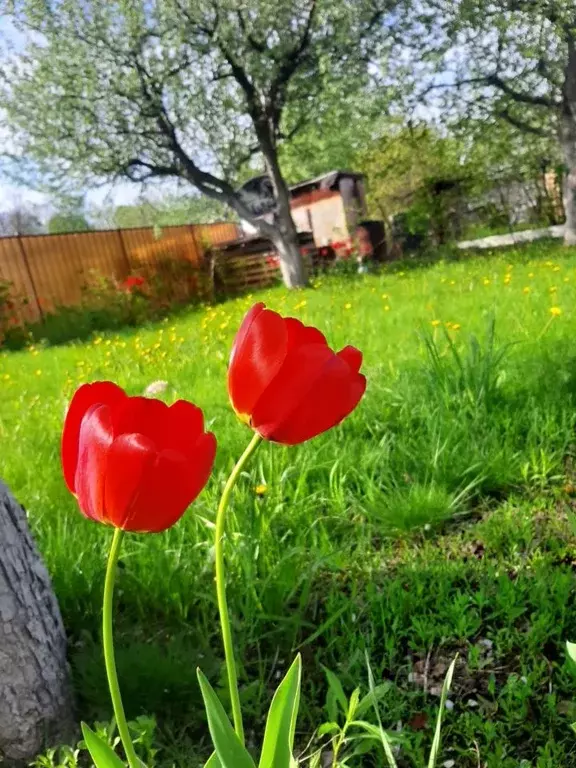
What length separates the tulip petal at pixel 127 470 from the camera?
624 mm

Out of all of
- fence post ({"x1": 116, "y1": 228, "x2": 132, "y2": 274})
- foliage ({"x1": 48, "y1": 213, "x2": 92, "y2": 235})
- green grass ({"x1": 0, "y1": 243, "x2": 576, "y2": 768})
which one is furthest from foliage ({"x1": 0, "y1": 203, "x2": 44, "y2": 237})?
green grass ({"x1": 0, "y1": 243, "x2": 576, "y2": 768})

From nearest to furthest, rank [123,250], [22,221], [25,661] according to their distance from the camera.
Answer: [25,661], [123,250], [22,221]

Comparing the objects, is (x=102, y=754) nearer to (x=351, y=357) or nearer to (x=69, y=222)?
(x=351, y=357)

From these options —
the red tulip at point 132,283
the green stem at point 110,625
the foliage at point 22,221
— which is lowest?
the green stem at point 110,625

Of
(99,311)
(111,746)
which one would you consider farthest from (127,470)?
(99,311)

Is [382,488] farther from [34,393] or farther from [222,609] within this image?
[34,393]

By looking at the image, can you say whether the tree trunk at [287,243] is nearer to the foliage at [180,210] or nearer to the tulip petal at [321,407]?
the foliage at [180,210]

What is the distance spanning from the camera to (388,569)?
176cm

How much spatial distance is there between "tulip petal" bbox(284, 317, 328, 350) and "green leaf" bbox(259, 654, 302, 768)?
1.06ft

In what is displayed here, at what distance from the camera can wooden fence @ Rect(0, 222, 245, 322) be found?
10.6 metres

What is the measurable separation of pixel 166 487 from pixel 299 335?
0.21 meters

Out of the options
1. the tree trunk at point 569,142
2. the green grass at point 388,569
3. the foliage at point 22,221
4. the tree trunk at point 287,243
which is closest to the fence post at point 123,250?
the tree trunk at point 287,243

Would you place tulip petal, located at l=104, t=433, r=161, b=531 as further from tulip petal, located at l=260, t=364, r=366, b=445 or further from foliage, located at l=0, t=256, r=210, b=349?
foliage, located at l=0, t=256, r=210, b=349

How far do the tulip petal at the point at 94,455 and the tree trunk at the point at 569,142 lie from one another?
1031 cm
